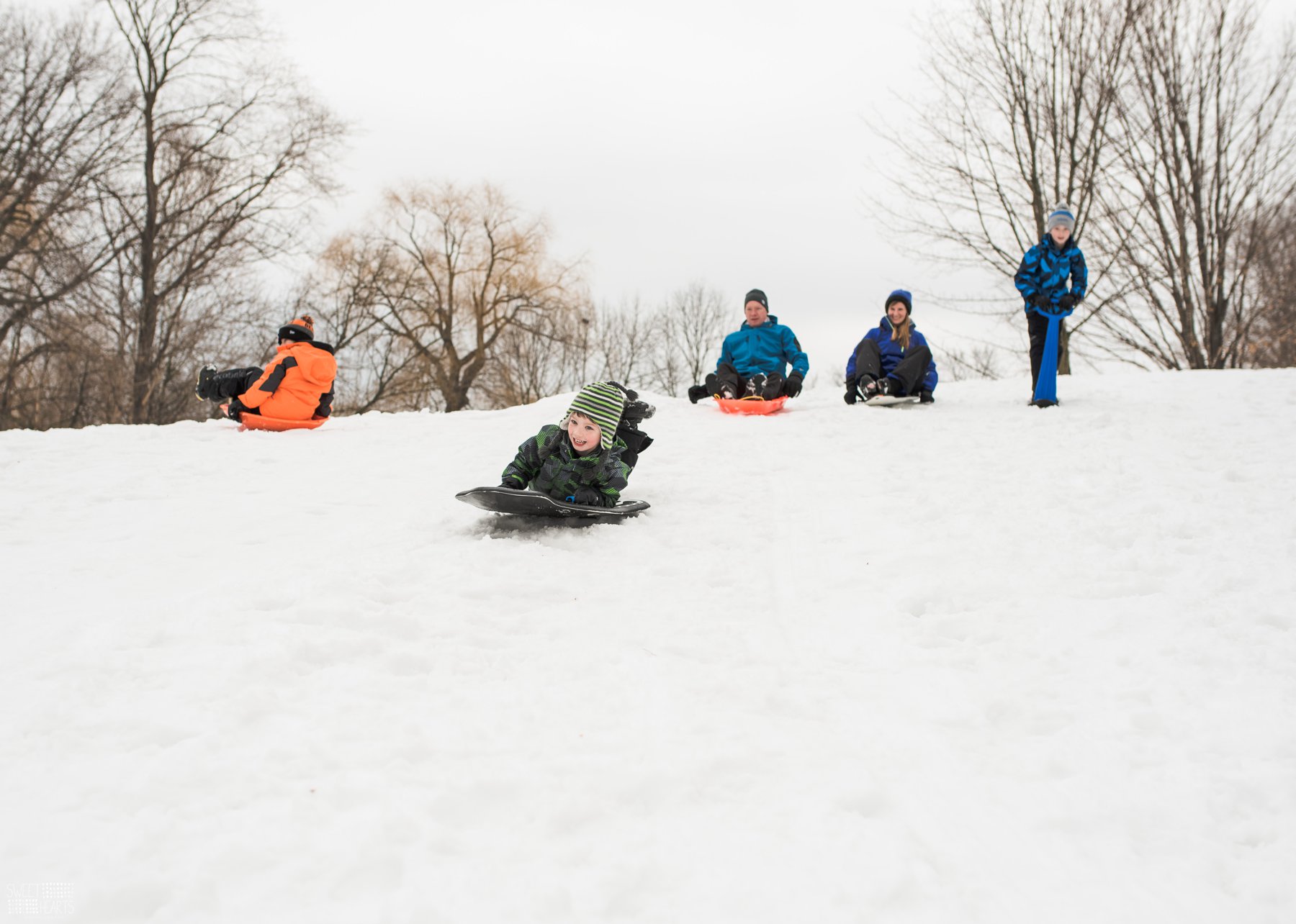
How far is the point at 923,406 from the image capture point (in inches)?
314

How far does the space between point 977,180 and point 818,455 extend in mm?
10314

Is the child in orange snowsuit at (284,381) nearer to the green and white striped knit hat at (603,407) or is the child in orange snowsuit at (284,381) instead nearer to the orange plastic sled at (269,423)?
the orange plastic sled at (269,423)

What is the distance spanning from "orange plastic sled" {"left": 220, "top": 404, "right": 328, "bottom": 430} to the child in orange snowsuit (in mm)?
47

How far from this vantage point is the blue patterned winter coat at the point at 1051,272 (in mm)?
6973

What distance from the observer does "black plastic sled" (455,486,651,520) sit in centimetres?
393

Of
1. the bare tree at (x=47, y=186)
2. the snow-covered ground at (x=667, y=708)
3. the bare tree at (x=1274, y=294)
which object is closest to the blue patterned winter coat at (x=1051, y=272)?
the snow-covered ground at (x=667, y=708)

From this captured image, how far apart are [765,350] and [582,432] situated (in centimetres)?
503

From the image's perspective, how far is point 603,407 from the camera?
14.7 feet

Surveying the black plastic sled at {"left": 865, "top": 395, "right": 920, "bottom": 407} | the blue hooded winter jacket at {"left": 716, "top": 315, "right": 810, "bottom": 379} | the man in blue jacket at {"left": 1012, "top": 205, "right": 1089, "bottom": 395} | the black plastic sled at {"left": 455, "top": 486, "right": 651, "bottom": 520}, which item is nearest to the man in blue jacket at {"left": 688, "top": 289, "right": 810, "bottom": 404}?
the blue hooded winter jacket at {"left": 716, "top": 315, "right": 810, "bottom": 379}

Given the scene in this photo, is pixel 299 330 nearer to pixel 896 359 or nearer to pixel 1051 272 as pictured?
pixel 896 359

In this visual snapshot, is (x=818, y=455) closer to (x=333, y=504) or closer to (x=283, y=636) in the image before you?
(x=333, y=504)

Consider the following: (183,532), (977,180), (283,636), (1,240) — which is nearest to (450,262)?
(1,240)

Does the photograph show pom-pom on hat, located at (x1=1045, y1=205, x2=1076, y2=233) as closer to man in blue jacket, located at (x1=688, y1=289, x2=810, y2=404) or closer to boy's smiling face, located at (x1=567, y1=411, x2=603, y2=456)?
man in blue jacket, located at (x1=688, y1=289, x2=810, y2=404)

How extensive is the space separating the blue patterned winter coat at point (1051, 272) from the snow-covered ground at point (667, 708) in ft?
9.12
